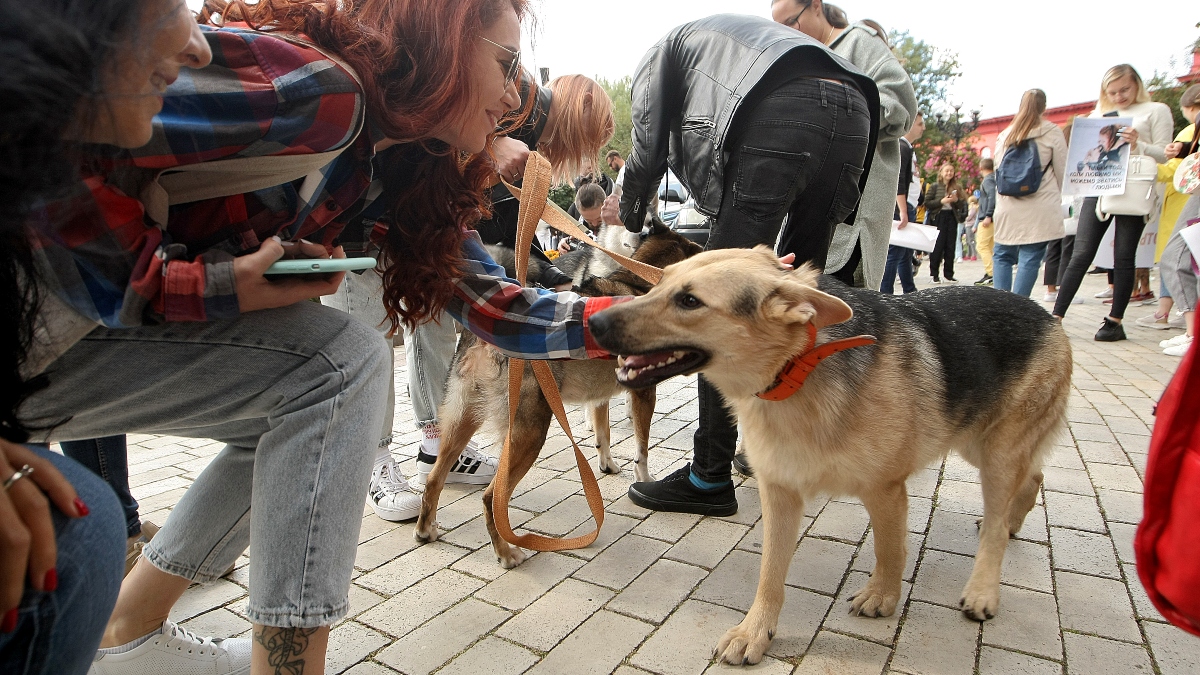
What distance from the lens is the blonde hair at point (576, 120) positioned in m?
3.77

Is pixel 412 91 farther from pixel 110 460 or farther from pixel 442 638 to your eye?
pixel 110 460

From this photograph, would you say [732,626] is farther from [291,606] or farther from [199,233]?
[199,233]

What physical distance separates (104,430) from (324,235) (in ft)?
2.23

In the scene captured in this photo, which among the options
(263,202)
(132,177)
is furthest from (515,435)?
(132,177)

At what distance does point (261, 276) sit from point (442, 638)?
168 cm

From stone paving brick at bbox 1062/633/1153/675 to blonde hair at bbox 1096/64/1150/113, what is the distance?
801cm

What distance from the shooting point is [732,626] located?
2584mm

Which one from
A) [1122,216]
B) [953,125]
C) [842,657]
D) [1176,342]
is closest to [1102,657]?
[842,657]

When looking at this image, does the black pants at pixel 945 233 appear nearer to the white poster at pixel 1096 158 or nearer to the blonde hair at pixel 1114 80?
the blonde hair at pixel 1114 80

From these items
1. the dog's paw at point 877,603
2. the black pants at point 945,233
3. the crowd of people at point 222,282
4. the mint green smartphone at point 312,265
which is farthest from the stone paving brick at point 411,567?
the black pants at point 945,233

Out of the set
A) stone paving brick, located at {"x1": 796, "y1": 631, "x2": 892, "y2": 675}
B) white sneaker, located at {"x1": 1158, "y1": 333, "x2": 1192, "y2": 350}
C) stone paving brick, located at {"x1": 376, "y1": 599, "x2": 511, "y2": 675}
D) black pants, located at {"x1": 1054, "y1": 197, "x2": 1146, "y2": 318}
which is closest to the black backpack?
black pants, located at {"x1": 1054, "y1": 197, "x2": 1146, "y2": 318}

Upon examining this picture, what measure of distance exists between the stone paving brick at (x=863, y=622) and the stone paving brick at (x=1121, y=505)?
1539 millimetres

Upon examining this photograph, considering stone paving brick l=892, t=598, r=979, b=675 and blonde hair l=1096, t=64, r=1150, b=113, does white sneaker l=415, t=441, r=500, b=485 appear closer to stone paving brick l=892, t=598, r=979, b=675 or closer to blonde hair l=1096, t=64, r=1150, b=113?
stone paving brick l=892, t=598, r=979, b=675

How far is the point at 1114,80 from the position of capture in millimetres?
7871
